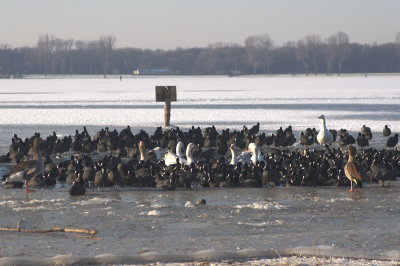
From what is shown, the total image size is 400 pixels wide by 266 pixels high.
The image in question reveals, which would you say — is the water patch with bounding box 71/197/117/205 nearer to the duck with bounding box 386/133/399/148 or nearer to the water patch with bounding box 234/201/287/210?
the water patch with bounding box 234/201/287/210

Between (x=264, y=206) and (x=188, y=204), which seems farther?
(x=188, y=204)

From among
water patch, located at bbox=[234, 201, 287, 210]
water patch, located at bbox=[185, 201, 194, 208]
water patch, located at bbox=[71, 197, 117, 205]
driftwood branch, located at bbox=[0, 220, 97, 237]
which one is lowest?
water patch, located at bbox=[71, 197, 117, 205]

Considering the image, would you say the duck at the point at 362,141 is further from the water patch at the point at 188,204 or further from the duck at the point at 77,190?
Result: the duck at the point at 77,190

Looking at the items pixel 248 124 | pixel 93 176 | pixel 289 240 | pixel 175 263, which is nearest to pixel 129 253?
pixel 175 263

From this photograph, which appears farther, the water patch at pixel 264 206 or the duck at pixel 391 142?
the duck at pixel 391 142

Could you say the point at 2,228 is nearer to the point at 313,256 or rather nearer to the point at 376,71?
the point at 313,256

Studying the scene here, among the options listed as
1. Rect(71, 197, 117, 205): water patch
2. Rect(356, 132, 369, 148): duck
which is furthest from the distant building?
Rect(71, 197, 117, 205): water patch

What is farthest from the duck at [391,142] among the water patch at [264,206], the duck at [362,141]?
the water patch at [264,206]

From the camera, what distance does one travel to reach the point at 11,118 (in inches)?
914

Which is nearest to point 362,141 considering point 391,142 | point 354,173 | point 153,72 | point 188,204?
point 391,142

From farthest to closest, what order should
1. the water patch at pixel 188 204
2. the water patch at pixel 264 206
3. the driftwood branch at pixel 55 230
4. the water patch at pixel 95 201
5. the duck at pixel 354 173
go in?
the duck at pixel 354 173
the water patch at pixel 95 201
the water patch at pixel 188 204
the water patch at pixel 264 206
the driftwood branch at pixel 55 230

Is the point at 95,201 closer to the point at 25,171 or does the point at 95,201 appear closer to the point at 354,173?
the point at 25,171

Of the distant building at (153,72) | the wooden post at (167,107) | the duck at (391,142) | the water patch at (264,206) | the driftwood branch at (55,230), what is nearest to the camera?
the driftwood branch at (55,230)

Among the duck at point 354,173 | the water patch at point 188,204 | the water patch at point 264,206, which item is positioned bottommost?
the water patch at point 188,204
